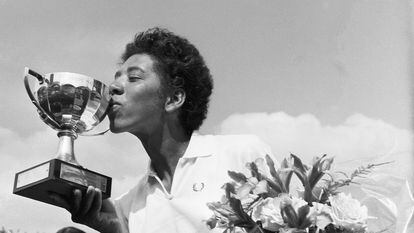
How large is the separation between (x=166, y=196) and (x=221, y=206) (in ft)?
2.40

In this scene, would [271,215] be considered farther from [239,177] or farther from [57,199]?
[57,199]

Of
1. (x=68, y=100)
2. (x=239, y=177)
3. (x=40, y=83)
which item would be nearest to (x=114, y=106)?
(x=68, y=100)

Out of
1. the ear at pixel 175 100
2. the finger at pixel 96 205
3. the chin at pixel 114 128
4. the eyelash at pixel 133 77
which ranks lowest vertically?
the finger at pixel 96 205

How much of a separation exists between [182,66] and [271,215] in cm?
110

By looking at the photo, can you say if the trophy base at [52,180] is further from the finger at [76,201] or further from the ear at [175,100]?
the ear at [175,100]

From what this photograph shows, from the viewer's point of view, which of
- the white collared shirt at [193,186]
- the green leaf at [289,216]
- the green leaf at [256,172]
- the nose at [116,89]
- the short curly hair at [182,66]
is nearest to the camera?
the green leaf at [289,216]

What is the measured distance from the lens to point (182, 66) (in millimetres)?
2230

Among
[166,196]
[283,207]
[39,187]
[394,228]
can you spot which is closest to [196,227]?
[166,196]

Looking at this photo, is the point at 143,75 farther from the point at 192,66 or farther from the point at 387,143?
the point at 387,143

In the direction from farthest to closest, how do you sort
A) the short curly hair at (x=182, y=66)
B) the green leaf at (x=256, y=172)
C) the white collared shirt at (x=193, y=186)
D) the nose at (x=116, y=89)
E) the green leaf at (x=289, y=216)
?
the short curly hair at (x=182, y=66)
the nose at (x=116, y=89)
the white collared shirt at (x=193, y=186)
the green leaf at (x=256, y=172)
the green leaf at (x=289, y=216)

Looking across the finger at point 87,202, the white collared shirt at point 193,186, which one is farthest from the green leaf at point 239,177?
the finger at point 87,202

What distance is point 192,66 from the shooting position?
2.27m

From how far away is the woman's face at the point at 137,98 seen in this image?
6.57 ft

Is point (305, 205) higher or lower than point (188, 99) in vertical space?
lower
